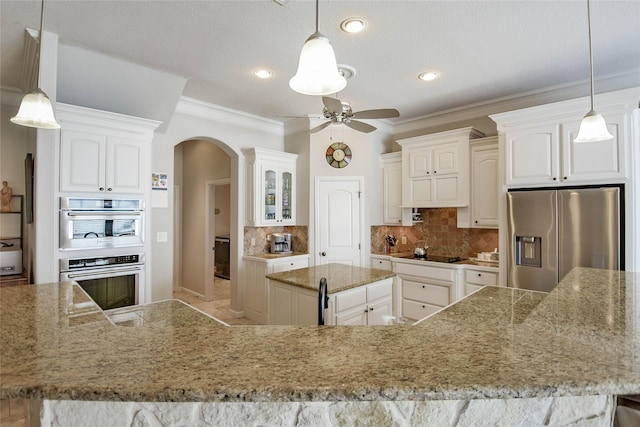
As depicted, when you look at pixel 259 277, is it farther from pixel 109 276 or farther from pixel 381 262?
pixel 109 276

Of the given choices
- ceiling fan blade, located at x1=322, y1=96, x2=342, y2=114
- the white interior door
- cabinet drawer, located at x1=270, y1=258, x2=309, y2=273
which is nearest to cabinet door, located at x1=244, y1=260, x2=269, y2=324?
cabinet drawer, located at x1=270, y1=258, x2=309, y2=273

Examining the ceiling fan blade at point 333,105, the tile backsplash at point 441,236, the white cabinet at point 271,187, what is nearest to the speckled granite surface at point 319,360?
the ceiling fan blade at point 333,105

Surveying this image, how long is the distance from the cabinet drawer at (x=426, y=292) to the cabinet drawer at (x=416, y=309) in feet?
0.16

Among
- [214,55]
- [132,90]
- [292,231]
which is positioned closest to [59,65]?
[132,90]

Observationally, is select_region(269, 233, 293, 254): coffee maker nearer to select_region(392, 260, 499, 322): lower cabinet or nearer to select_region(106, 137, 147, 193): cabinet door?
select_region(392, 260, 499, 322): lower cabinet

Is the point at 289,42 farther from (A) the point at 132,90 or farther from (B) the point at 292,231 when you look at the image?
(B) the point at 292,231

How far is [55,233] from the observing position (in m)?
2.52

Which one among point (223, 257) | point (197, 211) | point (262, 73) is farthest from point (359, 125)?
point (223, 257)

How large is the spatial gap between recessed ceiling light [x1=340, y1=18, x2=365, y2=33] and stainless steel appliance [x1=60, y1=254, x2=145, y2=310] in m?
2.57

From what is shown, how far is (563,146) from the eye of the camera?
9.92ft

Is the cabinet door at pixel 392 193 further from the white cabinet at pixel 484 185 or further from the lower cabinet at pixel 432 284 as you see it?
the white cabinet at pixel 484 185

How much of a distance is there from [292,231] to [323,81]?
3.68 metres

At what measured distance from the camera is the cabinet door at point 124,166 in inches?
113

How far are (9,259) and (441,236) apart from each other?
16.0 feet
